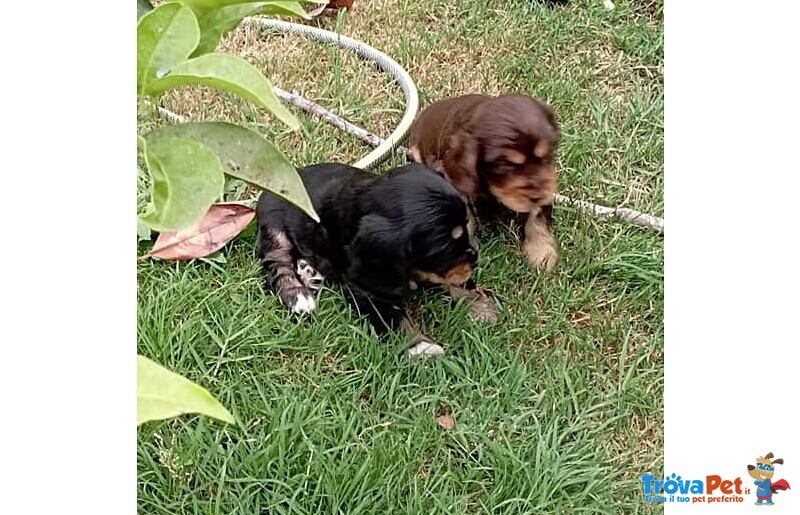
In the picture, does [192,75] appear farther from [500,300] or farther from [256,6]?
[500,300]

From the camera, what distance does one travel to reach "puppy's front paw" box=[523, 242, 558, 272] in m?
2.78

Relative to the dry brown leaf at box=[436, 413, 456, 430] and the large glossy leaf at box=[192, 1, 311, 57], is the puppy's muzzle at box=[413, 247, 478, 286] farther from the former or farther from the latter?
the large glossy leaf at box=[192, 1, 311, 57]

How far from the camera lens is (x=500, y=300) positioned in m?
2.70

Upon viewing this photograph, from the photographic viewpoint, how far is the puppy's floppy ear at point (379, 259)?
2.35m

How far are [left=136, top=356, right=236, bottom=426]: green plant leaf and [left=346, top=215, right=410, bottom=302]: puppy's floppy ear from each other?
1.41m

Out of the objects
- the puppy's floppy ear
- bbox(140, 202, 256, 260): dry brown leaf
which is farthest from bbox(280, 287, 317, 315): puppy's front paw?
bbox(140, 202, 256, 260): dry brown leaf

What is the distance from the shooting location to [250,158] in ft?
4.13

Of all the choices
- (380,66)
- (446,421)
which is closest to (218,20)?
(446,421)

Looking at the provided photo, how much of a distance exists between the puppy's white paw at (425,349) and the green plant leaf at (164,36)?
146 cm
